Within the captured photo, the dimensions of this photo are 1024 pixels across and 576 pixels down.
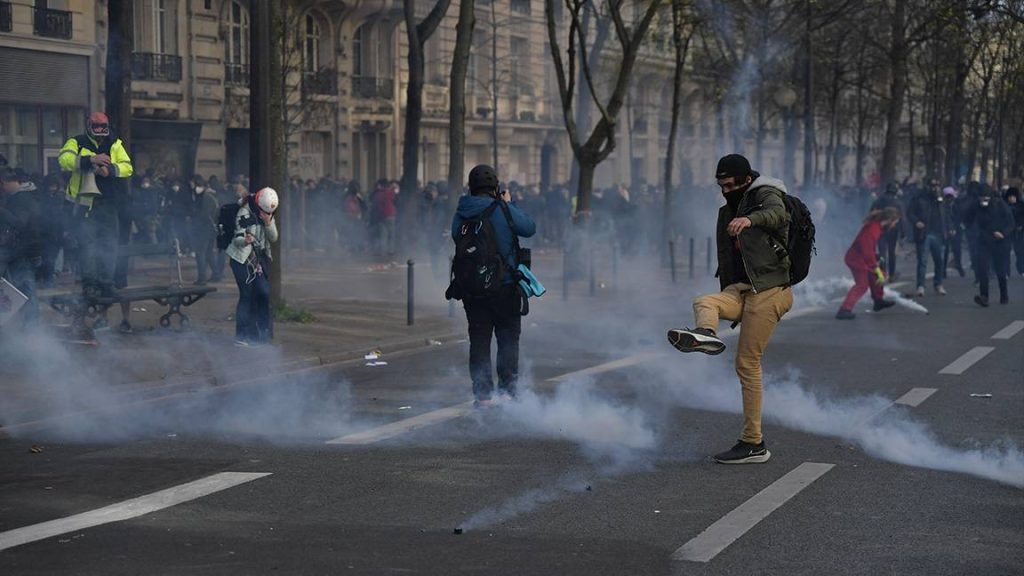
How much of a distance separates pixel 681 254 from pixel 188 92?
39.3 feet

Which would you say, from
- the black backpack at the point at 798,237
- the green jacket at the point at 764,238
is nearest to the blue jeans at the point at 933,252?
the black backpack at the point at 798,237

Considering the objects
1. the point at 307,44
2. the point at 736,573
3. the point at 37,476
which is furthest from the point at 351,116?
the point at 736,573

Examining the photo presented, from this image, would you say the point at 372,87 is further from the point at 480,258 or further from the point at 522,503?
the point at 522,503

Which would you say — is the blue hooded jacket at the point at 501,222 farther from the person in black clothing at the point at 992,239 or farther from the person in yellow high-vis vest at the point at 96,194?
the person in black clothing at the point at 992,239

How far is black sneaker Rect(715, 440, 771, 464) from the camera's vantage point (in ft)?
28.8

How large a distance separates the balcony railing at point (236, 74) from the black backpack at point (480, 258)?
27173mm

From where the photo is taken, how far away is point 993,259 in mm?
21438

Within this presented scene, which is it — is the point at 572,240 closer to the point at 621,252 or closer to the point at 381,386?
the point at 621,252

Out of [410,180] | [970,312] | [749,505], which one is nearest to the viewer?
[749,505]

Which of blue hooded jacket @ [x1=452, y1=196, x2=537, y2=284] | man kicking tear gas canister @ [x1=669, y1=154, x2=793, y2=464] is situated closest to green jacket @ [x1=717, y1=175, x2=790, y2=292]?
man kicking tear gas canister @ [x1=669, y1=154, x2=793, y2=464]

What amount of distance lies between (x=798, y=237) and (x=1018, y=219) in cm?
1680

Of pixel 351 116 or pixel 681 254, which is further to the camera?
pixel 351 116

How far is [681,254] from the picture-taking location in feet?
113

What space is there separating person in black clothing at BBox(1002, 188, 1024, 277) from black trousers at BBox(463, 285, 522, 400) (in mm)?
15389
